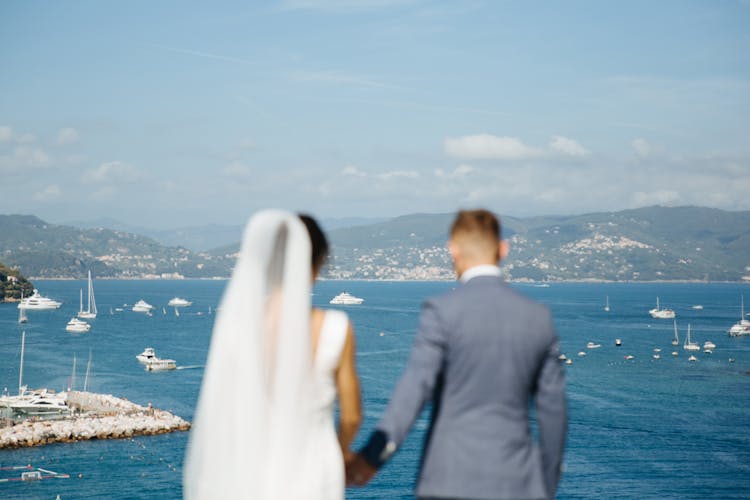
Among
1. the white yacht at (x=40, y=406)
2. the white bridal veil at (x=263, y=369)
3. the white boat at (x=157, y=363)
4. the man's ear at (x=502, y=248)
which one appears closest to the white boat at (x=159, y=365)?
the white boat at (x=157, y=363)

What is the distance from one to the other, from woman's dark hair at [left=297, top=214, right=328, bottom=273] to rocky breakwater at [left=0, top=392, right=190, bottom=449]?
4818 centimetres

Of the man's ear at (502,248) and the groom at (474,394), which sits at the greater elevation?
the man's ear at (502,248)

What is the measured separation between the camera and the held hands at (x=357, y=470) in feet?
11.3

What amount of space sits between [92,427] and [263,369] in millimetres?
49644

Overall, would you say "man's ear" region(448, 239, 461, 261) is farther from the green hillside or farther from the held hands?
the green hillside

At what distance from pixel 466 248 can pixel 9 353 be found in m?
91.5

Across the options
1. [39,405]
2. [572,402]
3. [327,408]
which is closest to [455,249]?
[327,408]

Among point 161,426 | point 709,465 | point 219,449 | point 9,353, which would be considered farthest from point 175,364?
point 219,449

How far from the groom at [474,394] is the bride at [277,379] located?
0.29 metres

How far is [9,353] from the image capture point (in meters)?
86.9

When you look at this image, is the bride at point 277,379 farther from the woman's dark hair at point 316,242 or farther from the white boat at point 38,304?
the white boat at point 38,304

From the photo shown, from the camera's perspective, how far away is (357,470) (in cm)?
355

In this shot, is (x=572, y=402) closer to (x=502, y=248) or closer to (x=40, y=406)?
(x=40, y=406)

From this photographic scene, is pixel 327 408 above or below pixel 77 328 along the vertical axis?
above
